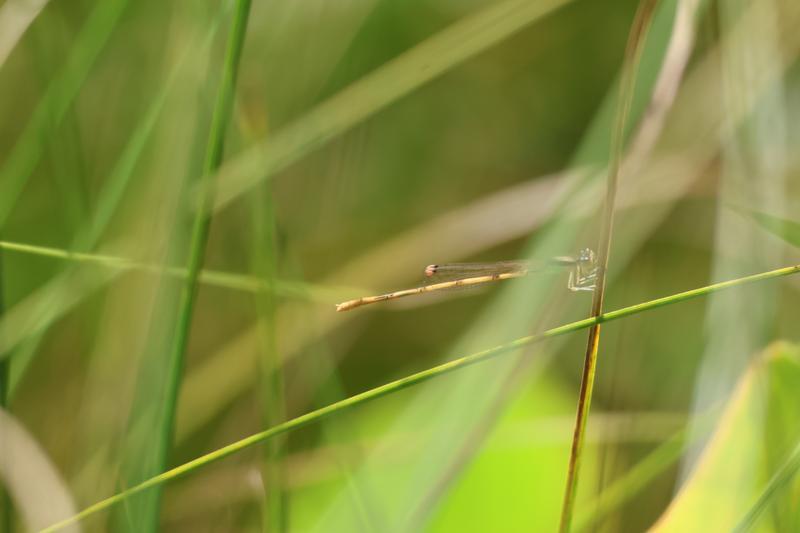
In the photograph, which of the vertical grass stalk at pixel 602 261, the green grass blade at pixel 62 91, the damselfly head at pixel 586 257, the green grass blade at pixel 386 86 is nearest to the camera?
the vertical grass stalk at pixel 602 261

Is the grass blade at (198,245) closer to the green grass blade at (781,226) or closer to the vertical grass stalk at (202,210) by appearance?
the vertical grass stalk at (202,210)

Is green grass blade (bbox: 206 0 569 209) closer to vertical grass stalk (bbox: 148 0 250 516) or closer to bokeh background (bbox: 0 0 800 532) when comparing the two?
bokeh background (bbox: 0 0 800 532)

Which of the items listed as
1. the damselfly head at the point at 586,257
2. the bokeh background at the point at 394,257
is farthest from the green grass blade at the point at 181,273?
the damselfly head at the point at 586,257

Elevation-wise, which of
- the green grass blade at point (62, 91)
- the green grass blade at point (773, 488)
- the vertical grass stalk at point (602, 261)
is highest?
the green grass blade at point (62, 91)

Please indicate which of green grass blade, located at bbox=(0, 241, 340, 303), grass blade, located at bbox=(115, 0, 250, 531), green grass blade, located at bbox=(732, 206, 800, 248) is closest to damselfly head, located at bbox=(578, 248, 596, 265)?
green grass blade, located at bbox=(732, 206, 800, 248)

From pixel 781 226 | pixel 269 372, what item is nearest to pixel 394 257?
pixel 269 372

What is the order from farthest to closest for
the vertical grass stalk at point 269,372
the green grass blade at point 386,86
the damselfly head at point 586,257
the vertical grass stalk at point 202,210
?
the green grass blade at point 386,86 < the damselfly head at point 586,257 < the vertical grass stalk at point 269,372 < the vertical grass stalk at point 202,210

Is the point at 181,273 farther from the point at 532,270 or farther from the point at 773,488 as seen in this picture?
the point at 773,488

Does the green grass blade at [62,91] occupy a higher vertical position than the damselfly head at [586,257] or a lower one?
higher
